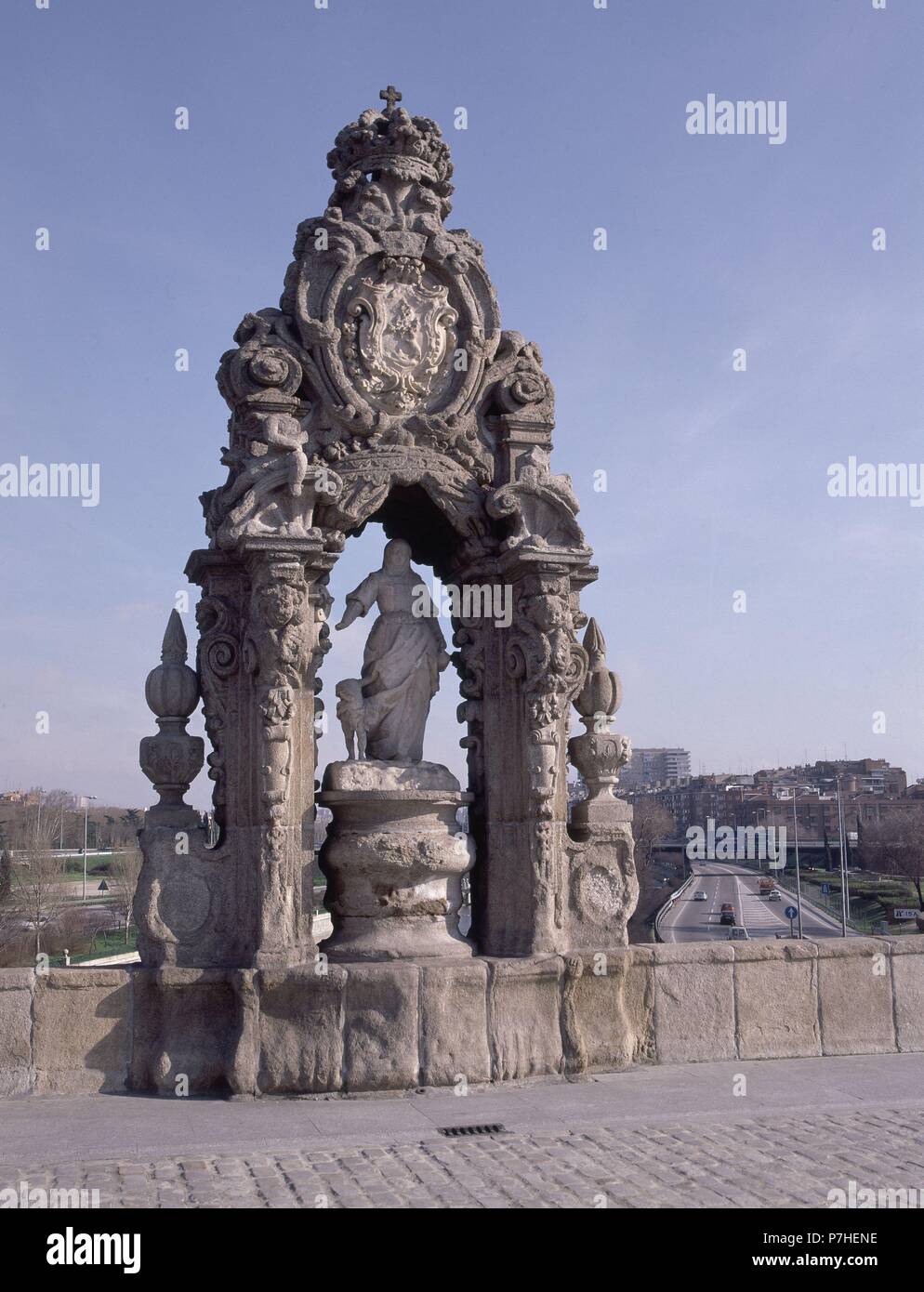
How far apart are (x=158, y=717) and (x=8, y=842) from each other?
1657 inches

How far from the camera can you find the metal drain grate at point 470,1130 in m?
6.53

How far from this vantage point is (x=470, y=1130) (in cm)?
659

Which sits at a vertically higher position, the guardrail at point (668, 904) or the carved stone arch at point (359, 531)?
the carved stone arch at point (359, 531)

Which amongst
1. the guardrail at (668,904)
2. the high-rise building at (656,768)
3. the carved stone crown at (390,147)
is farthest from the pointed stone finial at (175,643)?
the high-rise building at (656,768)

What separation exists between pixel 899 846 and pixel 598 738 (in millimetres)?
46414

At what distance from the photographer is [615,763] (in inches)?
352

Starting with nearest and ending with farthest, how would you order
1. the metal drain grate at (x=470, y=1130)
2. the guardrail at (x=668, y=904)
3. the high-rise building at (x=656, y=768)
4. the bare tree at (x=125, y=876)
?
the metal drain grate at (x=470, y=1130) < the bare tree at (x=125, y=876) < the guardrail at (x=668, y=904) < the high-rise building at (x=656, y=768)

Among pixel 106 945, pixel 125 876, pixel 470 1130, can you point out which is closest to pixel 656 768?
pixel 106 945

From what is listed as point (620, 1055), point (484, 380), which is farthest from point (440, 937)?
point (484, 380)

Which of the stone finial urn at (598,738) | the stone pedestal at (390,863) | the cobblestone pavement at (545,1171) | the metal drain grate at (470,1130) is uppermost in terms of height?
the stone finial urn at (598,738)

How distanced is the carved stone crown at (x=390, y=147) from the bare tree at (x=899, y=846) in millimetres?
42436

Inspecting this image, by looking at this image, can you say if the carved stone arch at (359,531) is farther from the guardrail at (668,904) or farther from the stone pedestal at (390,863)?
the guardrail at (668,904)

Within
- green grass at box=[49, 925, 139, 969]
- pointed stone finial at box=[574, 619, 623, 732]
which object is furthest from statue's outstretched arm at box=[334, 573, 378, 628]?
green grass at box=[49, 925, 139, 969]

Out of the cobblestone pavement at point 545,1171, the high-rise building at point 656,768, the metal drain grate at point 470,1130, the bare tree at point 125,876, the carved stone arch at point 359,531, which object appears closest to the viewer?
the cobblestone pavement at point 545,1171
